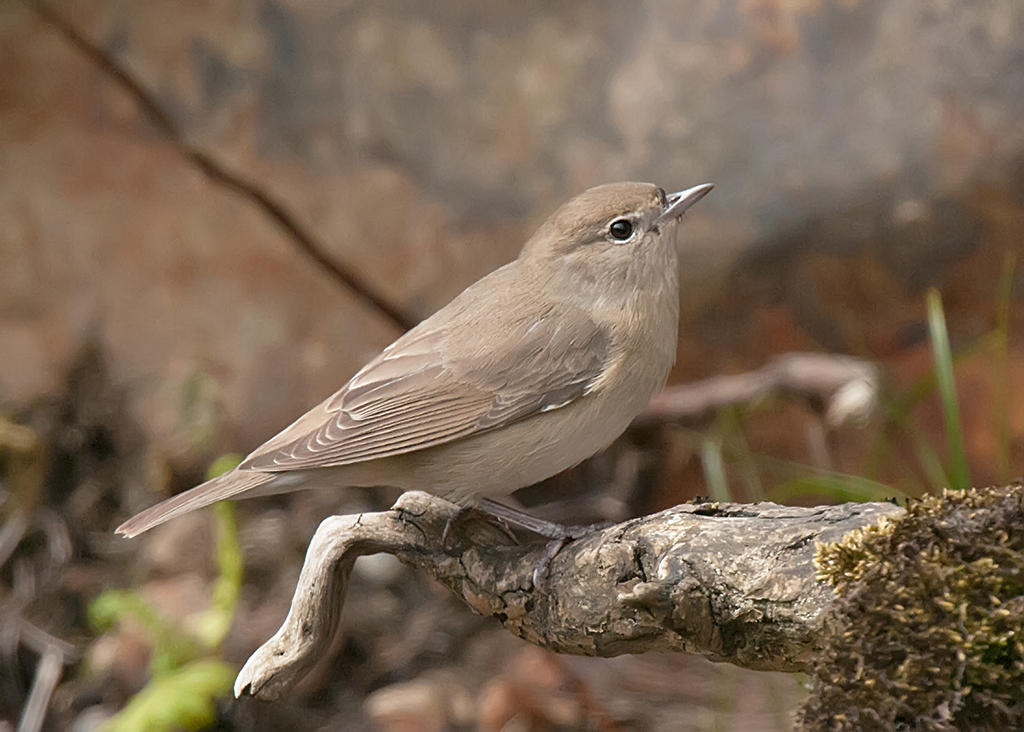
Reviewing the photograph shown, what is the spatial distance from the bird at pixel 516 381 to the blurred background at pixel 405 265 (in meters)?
1.23

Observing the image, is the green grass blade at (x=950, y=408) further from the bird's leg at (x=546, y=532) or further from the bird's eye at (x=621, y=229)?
the bird's leg at (x=546, y=532)

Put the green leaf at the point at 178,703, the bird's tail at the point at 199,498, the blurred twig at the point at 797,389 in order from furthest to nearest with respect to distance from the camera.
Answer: the blurred twig at the point at 797,389 → the green leaf at the point at 178,703 → the bird's tail at the point at 199,498

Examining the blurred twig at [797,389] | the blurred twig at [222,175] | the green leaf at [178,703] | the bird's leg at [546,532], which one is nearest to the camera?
the bird's leg at [546,532]

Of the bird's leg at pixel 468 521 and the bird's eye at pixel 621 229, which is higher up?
the bird's eye at pixel 621 229

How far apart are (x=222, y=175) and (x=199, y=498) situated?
309 cm

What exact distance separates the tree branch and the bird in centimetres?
19

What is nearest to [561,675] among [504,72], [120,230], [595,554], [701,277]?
[701,277]

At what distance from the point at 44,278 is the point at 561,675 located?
3.60 meters

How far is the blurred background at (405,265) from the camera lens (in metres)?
5.00

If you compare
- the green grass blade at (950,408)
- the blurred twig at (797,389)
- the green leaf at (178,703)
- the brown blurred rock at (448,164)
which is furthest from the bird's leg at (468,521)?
the brown blurred rock at (448,164)

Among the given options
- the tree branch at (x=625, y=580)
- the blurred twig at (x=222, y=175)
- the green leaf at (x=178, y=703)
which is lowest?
the green leaf at (x=178, y=703)

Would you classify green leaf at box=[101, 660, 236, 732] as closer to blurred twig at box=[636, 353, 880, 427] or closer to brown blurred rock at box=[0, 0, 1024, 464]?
brown blurred rock at box=[0, 0, 1024, 464]

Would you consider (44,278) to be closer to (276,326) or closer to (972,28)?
(276,326)

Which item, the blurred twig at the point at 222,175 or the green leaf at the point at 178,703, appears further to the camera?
the blurred twig at the point at 222,175
